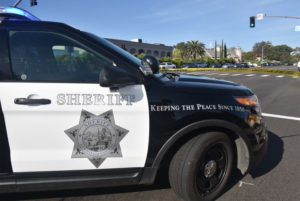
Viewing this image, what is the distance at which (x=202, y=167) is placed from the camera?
2.50 metres

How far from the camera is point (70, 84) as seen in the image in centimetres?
212

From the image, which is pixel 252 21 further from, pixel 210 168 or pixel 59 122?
pixel 59 122

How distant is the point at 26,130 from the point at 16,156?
0.76 feet

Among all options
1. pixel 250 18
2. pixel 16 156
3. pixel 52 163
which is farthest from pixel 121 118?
pixel 250 18

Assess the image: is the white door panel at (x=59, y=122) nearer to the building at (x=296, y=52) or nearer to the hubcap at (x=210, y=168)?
the hubcap at (x=210, y=168)

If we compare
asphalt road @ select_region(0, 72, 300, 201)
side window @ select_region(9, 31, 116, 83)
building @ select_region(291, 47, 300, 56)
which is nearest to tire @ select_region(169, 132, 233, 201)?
asphalt road @ select_region(0, 72, 300, 201)

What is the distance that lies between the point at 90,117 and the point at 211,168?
1.30m

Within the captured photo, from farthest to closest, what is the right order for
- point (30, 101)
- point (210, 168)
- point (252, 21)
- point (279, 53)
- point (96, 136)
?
point (279, 53) < point (252, 21) < point (210, 168) < point (96, 136) < point (30, 101)

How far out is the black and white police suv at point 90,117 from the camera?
2.06m

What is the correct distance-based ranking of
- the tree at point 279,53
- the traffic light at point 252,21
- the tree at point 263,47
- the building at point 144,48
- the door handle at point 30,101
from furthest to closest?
the tree at point 263,47
the tree at point 279,53
the building at point 144,48
the traffic light at point 252,21
the door handle at point 30,101

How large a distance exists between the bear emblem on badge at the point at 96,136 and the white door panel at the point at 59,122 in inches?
1.2

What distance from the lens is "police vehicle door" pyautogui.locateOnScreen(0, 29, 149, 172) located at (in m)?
2.05

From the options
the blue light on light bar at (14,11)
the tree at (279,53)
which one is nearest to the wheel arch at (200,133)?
the blue light on light bar at (14,11)

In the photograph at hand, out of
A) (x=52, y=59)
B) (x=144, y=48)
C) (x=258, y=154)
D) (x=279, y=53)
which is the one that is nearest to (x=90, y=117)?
(x=52, y=59)
